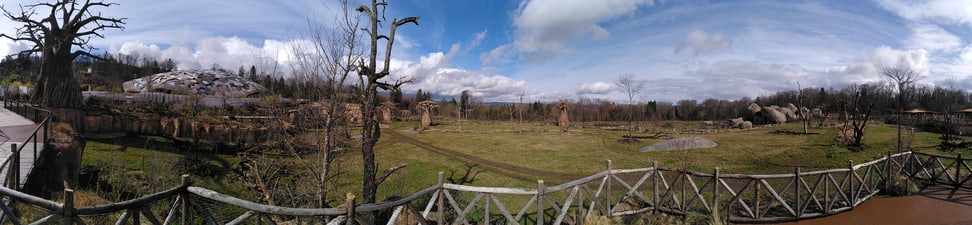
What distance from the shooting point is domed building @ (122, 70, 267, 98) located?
132 ft

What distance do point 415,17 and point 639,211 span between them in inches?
276

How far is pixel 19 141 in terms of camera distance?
10094 mm

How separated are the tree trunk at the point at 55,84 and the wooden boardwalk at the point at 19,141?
113 cm

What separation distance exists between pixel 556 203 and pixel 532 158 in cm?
1083

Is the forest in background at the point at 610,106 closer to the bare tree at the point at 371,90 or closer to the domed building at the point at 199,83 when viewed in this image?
the domed building at the point at 199,83

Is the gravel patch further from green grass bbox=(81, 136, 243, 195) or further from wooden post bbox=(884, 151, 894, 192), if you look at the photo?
green grass bbox=(81, 136, 243, 195)

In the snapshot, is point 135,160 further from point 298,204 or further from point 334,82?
point 334,82

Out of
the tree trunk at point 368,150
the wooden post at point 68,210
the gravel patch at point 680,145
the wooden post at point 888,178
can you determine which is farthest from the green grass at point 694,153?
the wooden post at point 68,210

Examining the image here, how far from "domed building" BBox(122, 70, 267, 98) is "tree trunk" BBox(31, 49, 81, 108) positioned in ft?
74.4

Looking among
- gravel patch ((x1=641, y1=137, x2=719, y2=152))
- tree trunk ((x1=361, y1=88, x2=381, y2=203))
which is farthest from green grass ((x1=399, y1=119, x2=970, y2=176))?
tree trunk ((x1=361, y1=88, x2=381, y2=203))

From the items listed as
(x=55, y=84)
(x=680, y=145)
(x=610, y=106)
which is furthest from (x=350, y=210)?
(x=610, y=106)

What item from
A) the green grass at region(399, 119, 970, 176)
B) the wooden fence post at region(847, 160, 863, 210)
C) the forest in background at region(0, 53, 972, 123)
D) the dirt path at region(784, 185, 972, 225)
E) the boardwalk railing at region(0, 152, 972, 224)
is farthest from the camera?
the forest in background at region(0, 53, 972, 123)

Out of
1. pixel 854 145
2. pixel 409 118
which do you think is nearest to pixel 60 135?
pixel 409 118

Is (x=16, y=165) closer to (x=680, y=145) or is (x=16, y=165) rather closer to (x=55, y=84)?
(x=55, y=84)
